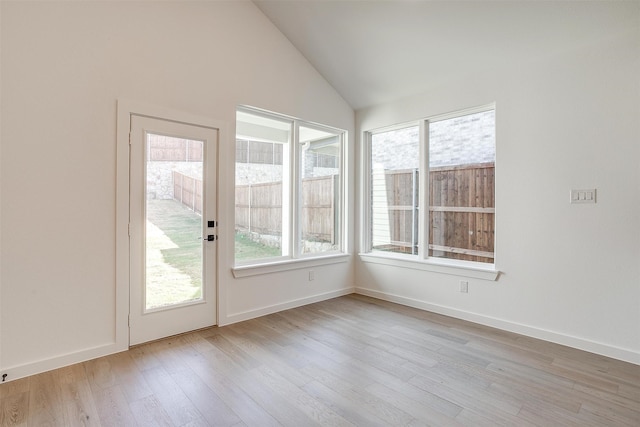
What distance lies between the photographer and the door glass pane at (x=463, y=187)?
3.44 metres

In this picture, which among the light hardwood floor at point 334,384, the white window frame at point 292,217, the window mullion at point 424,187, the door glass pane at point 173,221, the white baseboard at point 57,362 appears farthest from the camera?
the window mullion at point 424,187

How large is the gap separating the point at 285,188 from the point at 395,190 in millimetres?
1447

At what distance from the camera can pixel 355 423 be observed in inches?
70.7

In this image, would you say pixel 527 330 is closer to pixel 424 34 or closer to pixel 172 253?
pixel 424 34

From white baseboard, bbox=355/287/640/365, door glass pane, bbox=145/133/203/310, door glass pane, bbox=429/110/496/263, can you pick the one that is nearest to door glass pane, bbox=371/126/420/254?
door glass pane, bbox=429/110/496/263

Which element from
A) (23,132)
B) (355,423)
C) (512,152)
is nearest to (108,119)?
(23,132)

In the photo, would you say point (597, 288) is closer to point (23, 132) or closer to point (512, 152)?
point (512, 152)

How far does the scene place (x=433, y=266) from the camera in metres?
3.76

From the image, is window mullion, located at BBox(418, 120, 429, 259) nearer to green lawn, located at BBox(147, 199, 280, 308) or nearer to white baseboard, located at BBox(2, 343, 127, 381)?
green lawn, located at BBox(147, 199, 280, 308)

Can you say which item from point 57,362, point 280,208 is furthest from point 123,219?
point 280,208

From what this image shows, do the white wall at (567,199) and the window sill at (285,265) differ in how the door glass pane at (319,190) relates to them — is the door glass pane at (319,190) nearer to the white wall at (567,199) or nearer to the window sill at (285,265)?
the window sill at (285,265)

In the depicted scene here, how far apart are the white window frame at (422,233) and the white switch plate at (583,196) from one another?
2.20 ft

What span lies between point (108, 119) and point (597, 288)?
427cm

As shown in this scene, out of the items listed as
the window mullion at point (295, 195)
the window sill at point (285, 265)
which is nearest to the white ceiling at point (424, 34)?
the window mullion at point (295, 195)
